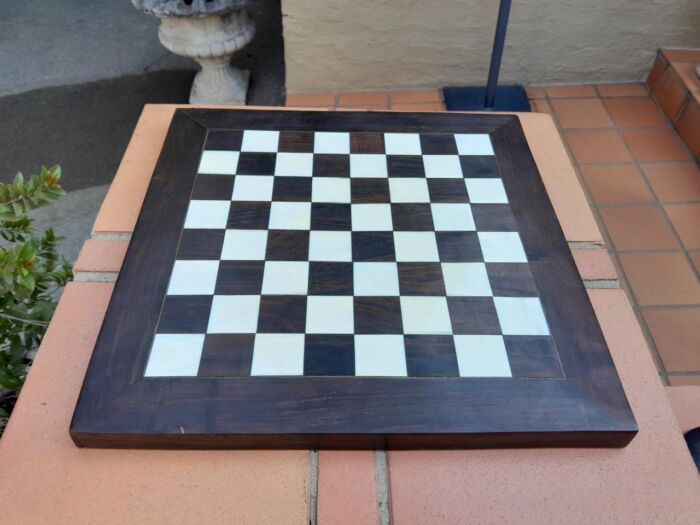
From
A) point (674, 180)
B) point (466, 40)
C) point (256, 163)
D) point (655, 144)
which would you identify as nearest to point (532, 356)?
point (256, 163)

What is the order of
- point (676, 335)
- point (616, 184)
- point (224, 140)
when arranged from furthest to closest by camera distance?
1. point (616, 184)
2. point (676, 335)
3. point (224, 140)

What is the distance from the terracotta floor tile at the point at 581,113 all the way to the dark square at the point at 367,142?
1245 mm

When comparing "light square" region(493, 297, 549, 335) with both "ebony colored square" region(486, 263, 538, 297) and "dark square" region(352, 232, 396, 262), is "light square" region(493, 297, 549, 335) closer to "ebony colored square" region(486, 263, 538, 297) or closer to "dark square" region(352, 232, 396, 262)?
"ebony colored square" region(486, 263, 538, 297)

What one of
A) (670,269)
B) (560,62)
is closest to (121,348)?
(670,269)

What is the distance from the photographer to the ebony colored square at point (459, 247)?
100 cm

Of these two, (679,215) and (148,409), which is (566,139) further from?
(148,409)

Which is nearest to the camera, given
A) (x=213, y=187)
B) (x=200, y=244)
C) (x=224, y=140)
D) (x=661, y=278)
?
(x=200, y=244)

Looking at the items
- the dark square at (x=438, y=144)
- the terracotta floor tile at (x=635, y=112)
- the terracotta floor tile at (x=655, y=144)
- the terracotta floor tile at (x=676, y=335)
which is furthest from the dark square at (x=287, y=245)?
the terracotta floor tile at (x=635, y=112)

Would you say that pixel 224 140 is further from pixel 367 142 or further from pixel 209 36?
pixel 209 36

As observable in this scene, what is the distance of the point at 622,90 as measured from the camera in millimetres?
2398

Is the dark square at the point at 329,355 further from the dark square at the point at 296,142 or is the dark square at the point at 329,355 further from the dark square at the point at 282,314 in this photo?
the dark square at the point at 296,142

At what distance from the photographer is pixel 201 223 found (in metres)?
1.04

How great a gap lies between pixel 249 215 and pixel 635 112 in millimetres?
1862

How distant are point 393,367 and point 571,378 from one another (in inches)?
10.3
